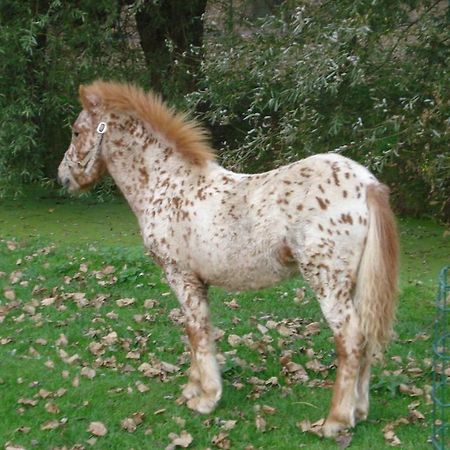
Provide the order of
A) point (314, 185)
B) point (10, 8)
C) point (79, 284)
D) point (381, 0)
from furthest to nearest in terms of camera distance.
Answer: point (10, 8)
point (79, 284)
point (381, 0)
point (314, 185)

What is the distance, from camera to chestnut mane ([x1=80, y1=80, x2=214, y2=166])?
6105mm

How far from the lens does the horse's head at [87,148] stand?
6.29m

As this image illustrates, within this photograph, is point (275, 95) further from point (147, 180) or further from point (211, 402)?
point (211, 402)

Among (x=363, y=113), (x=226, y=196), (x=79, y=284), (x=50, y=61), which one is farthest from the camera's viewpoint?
(x=50, y=61)

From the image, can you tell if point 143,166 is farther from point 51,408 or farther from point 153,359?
point 51,408

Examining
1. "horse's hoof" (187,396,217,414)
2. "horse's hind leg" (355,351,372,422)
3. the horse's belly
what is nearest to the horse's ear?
the horse's belly

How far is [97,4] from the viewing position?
39.3ft

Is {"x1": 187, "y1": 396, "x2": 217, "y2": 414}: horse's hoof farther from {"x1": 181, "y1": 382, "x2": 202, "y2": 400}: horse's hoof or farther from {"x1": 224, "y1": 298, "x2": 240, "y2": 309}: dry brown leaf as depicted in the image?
{"x1": 224, "y1": 298, "x2": 240, "y2": 309}: dry brown leaf

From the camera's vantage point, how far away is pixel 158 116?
6195 mm

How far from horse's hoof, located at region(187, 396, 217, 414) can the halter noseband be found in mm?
1747

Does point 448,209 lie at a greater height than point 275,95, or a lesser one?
lesser

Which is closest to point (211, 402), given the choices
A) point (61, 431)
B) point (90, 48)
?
point (61, 431)

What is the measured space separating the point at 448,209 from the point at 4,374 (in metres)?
7.62

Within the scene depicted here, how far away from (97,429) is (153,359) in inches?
56.0
